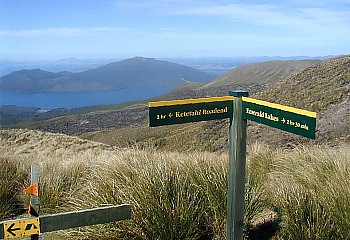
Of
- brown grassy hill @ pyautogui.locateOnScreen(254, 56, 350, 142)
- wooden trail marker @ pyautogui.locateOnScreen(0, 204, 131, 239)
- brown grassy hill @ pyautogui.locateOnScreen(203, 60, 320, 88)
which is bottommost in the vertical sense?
brown grassy hill @ pyautogui.locateOnScreen(203, 60, 320, 88)

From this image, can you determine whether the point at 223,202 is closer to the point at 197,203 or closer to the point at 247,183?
the point at 197,203

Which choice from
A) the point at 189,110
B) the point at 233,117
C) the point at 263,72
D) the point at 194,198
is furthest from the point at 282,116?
the point at 263,72

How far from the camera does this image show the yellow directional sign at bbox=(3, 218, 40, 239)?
2924mm

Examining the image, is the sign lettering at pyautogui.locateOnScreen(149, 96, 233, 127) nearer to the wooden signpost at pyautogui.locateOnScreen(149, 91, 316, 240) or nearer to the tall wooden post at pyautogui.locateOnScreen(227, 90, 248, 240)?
the wooden signpost at pyautogui.locateOnScreen(149, 91, 316, 240)

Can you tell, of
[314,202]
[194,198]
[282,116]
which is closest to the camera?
[282,116]

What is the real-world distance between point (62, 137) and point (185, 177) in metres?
17.0

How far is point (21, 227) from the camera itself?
2.99m

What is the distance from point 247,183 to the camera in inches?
202

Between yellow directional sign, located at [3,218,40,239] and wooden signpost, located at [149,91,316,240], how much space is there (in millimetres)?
1234

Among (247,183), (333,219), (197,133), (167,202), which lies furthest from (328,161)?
(197,133)

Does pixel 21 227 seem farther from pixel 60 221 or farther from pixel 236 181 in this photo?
pixel 236 181

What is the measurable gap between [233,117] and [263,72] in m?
136

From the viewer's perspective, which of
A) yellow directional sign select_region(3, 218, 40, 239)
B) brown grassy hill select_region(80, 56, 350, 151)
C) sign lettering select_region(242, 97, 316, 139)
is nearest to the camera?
yellow directional sign select_region(3, 218, 40, 239)

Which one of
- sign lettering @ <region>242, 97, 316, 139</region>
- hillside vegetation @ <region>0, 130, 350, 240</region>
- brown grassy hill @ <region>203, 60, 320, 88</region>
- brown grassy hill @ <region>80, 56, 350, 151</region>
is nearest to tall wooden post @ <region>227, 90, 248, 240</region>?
sign lettering @ <region>242, 97, 316, 139</region>
